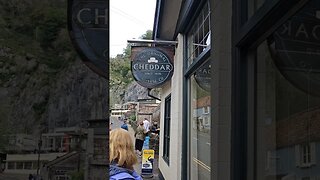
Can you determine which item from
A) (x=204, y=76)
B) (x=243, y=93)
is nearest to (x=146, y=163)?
(x=204, y=76)

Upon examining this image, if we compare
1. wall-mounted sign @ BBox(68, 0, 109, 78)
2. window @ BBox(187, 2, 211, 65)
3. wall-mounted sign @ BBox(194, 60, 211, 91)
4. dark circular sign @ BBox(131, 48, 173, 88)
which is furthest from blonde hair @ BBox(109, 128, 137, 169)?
dark circular sign @ BBox(131, 48, 173, 88)

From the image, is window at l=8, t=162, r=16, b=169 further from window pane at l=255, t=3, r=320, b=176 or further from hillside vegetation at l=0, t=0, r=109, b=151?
window pane at l=255, t=3, r=320, b=176

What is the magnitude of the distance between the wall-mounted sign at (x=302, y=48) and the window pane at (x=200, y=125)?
262 cm

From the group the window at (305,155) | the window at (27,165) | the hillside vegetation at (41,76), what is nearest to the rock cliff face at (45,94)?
the hillside vegetation at (41,76)

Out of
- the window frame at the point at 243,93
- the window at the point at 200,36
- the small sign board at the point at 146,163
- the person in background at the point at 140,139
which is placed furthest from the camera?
the person in background at the point at 140,139

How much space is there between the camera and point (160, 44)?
30.0 feet

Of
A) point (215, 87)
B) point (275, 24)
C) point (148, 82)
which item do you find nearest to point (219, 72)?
point (215, 87)

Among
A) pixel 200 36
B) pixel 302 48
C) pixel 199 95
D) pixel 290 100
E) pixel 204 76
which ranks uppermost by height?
pixel 200 36

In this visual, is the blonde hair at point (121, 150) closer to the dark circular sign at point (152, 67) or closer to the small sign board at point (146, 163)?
the dark circular sign at point (152, 67)

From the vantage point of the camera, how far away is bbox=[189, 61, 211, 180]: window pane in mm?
5379

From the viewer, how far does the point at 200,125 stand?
6094 millimetres

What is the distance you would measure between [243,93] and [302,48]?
3.32 ft

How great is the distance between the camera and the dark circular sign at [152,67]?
29.3ft

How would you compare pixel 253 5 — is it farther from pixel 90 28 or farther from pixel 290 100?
pixel 90 28
